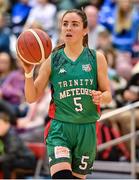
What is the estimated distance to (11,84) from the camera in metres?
9.24

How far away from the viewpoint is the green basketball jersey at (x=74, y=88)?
4867 mm

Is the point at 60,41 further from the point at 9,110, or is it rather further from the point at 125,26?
the point at 125,26

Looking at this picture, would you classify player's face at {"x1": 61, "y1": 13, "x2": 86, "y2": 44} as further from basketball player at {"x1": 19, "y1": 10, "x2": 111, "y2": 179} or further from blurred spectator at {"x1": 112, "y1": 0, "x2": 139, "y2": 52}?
blurred spectator at {"x1": 112, "y1": 0, "x2": 139, "y2": 52}

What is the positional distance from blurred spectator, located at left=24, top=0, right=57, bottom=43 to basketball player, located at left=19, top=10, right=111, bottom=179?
19.2ft

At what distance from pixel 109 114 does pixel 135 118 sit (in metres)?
0.59

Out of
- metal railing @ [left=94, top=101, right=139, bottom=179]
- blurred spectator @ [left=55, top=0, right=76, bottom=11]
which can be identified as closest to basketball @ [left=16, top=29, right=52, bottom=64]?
metal railing @ [left=94, top=101, right=139, bottom=179]

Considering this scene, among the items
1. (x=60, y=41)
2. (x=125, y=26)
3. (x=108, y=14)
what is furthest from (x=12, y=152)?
(x=108, y=14)

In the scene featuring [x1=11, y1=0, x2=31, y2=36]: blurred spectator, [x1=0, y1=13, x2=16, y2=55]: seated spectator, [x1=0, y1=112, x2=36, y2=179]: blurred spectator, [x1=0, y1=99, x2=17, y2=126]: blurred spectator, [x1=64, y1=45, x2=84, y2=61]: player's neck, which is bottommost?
[x1=0, y1=112, x2=36, y2=179]: blurred spectator

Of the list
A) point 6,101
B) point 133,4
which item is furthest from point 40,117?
point 133,4

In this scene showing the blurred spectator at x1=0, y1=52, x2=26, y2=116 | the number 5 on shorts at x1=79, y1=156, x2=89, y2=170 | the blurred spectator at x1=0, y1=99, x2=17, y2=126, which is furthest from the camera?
the blurred spectator at x1=0, y1=52, x2=26, y2=116

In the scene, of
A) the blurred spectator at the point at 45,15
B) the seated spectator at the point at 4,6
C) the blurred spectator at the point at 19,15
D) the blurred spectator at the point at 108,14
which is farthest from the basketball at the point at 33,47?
the seated spectator at the point at 4,6

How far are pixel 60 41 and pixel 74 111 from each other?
422cm

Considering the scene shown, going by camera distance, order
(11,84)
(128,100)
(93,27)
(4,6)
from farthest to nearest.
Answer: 1. (4,6)
2. (93,27)
3. (11,84)
4. (128,100)

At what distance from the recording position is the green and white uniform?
486 cm
